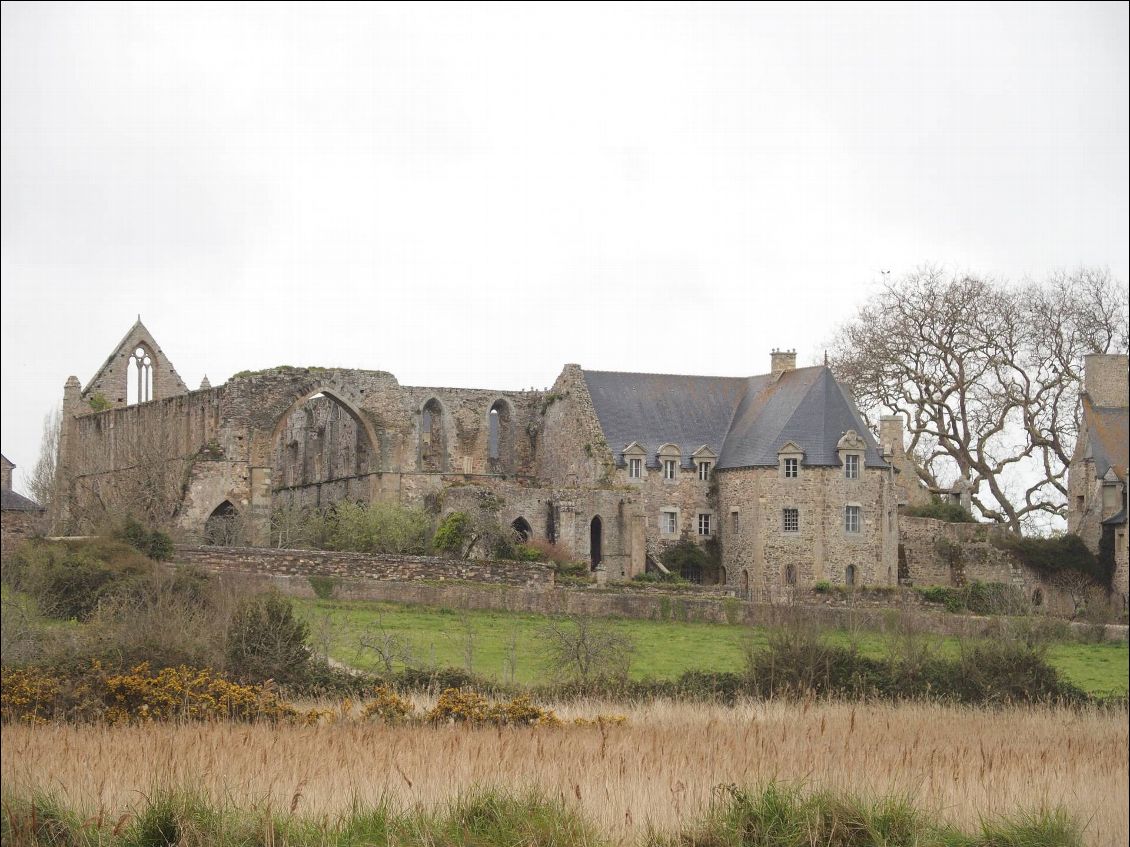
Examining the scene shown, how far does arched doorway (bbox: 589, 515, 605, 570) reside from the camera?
53.2 metres

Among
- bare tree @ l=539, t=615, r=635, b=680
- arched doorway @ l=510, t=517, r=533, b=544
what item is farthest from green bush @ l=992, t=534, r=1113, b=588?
bare tree @ l=539, t=615, r=635, b=680

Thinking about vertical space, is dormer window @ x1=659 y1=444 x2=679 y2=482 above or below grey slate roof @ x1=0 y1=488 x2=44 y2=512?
above

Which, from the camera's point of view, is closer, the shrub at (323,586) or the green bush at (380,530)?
the shrub at (323,586)

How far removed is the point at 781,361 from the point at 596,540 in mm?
9523

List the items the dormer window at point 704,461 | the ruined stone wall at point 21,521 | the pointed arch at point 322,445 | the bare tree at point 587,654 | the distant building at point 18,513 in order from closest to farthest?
the bare tree at point 587,654 → the ruined stone wall at point 21,521 → the distant building at point 18,513 → the dormer window at point 704,461 → the pointed arch at point 322,445

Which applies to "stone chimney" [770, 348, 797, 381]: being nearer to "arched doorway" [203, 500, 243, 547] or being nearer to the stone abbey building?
the stone abbey building

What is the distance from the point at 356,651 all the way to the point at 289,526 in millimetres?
24165

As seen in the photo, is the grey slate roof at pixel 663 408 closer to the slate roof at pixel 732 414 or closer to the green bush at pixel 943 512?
the slate roof at pixel 732 414

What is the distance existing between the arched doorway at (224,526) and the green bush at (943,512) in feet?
66.7

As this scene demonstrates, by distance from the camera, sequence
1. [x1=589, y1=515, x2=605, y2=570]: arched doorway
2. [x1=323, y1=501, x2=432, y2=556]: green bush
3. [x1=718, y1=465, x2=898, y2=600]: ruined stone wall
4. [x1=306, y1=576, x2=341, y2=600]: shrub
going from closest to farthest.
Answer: [x1=306, y1=576, x2=341, y2=600]: shrub
[x1=323, y1=501, x2=432, y2=556]: green bush
[x1=718, y1=465, x2=898, y2=600]: ruined stone wall
[x1=589, y1=515, x2=605, y2=570]: arched doorway

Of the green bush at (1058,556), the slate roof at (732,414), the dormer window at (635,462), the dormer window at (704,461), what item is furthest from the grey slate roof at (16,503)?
the green bush at (1058,556)

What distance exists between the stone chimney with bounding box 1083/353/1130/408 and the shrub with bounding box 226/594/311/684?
3245cm

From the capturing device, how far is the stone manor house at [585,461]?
Result: 52.8 m

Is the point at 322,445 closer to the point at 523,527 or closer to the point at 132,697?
the point at 523,527
